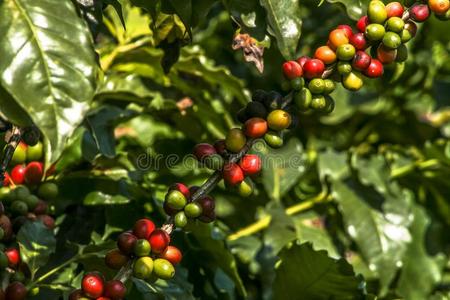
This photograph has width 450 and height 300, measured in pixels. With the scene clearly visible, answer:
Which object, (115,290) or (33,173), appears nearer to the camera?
(115,290)

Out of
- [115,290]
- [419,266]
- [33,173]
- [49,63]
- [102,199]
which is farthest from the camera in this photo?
[419,266]

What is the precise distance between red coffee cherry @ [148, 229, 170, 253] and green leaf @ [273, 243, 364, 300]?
0.41m

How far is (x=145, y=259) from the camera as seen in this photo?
1120mm

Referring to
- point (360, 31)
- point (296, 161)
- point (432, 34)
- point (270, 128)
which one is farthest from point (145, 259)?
point (432, 34)

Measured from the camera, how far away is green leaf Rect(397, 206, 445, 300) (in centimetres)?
204

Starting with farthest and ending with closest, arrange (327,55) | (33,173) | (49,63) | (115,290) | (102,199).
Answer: (102,199) < (33,173) < (327,55) < (115,290) < (49,63)

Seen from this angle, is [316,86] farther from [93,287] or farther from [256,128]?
[93,287]

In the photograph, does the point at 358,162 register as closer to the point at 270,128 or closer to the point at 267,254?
the point at 267,254

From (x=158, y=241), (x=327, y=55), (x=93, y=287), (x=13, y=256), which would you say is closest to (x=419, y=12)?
(x=327, y=55)

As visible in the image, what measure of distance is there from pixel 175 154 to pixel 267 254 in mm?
307

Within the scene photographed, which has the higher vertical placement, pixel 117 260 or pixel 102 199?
pixel 117 260

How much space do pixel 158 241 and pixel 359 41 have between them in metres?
0.40

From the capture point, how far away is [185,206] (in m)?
1.16

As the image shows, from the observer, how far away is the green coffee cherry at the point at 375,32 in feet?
3.84
